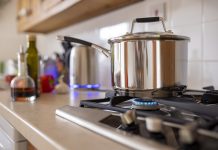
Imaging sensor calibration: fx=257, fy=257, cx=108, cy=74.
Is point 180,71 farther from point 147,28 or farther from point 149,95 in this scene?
point 147,28

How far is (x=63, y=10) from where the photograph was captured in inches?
51.9

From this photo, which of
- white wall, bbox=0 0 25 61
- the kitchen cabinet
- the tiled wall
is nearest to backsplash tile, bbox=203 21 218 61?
the tiled wall

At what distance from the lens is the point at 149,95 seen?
26.2 inches

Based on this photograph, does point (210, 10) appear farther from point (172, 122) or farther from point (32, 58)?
point (32, 58)

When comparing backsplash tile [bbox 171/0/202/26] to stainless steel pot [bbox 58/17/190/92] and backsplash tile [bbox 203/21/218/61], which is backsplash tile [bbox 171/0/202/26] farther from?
stainless steel pot [bbox 58/17/190/92]

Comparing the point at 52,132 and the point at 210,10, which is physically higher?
the point at 210,10

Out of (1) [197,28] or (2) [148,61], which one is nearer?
(2) [148,61]

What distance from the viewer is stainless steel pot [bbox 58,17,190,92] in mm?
662

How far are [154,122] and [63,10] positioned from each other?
1071 mm

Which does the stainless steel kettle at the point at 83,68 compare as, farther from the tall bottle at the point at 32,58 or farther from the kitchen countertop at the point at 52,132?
the kitchen countertop at the point at 52,132

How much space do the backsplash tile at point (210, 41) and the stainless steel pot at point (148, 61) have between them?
23cm

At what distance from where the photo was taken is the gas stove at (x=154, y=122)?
35cm

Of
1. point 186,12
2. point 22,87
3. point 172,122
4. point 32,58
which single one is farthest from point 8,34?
point 172,122

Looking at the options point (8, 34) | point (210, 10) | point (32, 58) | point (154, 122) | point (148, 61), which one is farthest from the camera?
point (8, 34)
